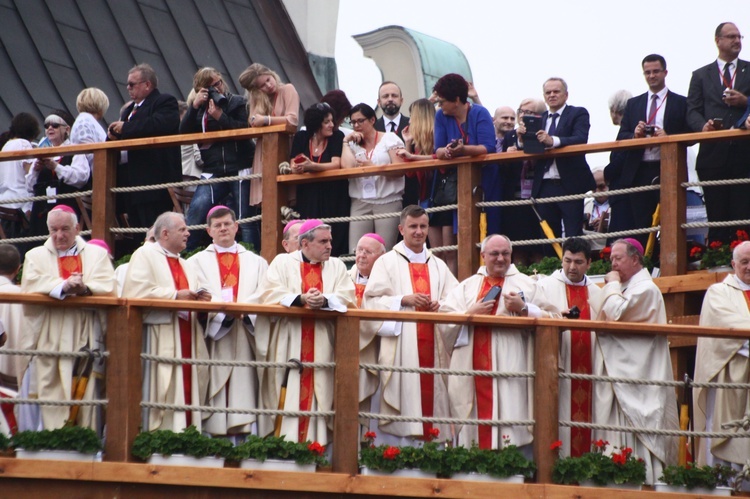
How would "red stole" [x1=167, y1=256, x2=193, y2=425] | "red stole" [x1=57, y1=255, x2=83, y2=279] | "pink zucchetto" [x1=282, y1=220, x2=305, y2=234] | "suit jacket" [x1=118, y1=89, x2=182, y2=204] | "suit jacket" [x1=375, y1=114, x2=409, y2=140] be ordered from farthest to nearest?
"suit jacket" [x1=375, y1=114, x2=409, y2=140]
"suit jacket" [x1=118, y1=89, x2=182, y2=204]
"pink zucchetto" [x1=282, y1=220, x2=305, y2=234]
"red stole" [x1=57, y1=255, x2=83, y2=279]
"red stole" [x1=167, y1=256, x2=193, y2=425]

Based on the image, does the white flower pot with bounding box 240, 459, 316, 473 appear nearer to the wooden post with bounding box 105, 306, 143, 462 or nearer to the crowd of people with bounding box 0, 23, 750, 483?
the crowd of people with bounding box 0, 23, 750, 483

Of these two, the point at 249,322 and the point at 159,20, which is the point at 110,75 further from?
the point at 249,322

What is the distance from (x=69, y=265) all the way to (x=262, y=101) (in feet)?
8.66

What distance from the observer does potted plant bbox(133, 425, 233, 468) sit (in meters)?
9.60

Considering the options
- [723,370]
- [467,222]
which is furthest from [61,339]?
[723,370]

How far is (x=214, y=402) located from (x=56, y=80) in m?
6.97

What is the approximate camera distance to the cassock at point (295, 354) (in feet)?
32.2

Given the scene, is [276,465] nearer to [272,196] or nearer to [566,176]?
[272,196]

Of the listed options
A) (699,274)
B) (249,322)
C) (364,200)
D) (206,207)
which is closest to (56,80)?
(206,207)

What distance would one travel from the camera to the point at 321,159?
12.5m

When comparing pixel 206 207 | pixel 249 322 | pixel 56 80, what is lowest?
pixel 249 322

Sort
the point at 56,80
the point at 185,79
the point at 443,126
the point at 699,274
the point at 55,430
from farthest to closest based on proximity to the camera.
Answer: the point at 185,79 → the point at 56,80 → the point at 443,126 → the point at 699,274 → the point at 55,430

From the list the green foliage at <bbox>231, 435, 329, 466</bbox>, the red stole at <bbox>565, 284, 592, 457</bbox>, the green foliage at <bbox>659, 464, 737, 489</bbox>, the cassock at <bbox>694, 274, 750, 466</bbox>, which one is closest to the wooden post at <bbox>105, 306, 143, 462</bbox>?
the green foliage at <bbox>231, 435, 329, 466</bbox>

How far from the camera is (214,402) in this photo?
10.1 m
